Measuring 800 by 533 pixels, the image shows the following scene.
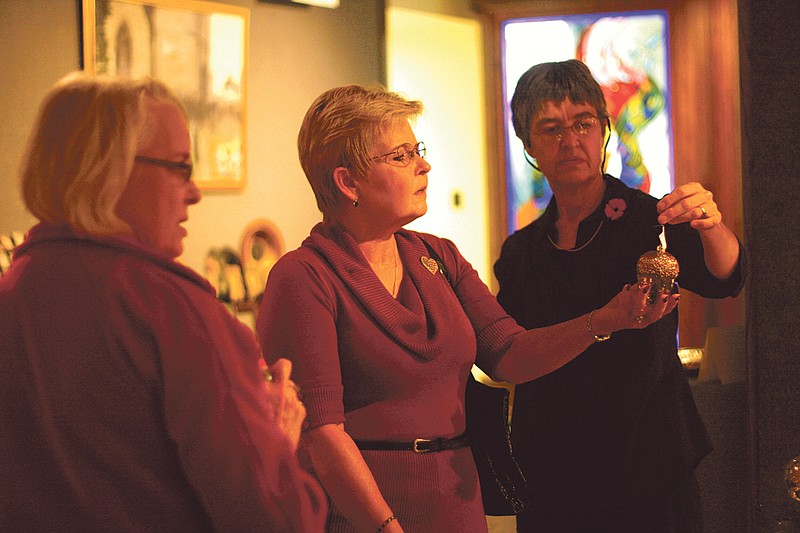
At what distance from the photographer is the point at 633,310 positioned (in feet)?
5.99

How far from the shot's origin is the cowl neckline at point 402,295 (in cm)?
175

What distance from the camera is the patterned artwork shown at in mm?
5488

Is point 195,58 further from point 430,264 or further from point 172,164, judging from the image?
point 172,164

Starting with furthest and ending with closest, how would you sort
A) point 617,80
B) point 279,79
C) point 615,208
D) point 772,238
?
point 617,80, point 279,79, point 772,238, point 615,208

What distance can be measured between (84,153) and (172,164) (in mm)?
119

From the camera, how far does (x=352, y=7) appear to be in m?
5.03

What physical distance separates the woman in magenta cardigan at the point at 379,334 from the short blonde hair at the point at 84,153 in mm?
557

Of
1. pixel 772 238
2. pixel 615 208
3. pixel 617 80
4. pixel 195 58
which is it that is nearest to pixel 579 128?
pixel 615 208

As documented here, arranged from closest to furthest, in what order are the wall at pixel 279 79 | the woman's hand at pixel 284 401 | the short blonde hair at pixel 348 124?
1. the woman's hand at pixel 284 401
2. the short blonde hair at pixel 348 124
3. the wall at pixel 279 79

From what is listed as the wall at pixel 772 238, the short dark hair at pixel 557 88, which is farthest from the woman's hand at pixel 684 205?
the wall at pixel 772 238

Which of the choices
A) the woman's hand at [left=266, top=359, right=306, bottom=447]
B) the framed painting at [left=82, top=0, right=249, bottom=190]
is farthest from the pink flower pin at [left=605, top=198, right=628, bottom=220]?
the framed painting at [left=82, top=0, right=249, bottom=190]

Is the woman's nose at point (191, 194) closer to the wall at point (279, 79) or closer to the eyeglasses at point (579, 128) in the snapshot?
the eyeglasses at point (579, 128)

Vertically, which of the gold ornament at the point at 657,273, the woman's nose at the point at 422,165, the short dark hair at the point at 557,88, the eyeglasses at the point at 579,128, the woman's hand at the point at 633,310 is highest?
the short dark hair at the point at 557,88

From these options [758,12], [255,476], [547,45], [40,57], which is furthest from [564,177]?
[547,45]
